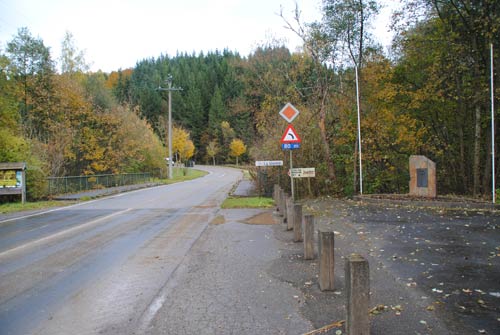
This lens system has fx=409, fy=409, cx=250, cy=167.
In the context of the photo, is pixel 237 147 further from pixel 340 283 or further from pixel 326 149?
pixel 340 283

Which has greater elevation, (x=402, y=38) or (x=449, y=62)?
(x=402, y=38)

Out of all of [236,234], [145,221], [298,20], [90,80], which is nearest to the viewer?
[236,234]

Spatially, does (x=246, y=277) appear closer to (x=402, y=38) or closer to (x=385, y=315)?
(x=385, y=315)

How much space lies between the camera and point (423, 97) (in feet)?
52.6

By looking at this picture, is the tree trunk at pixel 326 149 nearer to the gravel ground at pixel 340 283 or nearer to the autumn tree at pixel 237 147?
the gravel ground at pixel 340 283

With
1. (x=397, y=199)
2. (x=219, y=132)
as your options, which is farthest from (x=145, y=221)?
(x=219, y=132)

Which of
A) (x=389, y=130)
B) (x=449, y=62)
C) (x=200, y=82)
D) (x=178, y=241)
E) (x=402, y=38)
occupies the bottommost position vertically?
(x=178, y=241)

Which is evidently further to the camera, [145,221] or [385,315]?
[145,221]

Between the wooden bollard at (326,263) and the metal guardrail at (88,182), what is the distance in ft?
68.6

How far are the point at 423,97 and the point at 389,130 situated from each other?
199cm

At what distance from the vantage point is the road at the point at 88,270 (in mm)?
4609

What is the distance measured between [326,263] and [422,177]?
1141 centimetres

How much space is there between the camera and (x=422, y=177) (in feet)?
50.5

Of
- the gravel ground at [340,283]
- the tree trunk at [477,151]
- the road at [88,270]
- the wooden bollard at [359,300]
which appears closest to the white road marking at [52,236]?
the road at [88,270]
